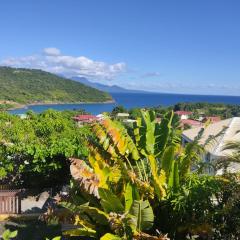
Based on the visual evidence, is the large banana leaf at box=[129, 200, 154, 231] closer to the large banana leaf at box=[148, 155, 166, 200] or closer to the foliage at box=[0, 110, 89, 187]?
the large banana leaf at box=[148, 155, 166, 200]

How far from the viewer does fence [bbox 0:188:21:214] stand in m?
15.1

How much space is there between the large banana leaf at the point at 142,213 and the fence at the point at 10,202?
703 centimetres

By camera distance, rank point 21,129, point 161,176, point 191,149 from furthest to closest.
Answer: point 21,129 → point 191,149 → point 161,176

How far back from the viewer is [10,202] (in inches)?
597

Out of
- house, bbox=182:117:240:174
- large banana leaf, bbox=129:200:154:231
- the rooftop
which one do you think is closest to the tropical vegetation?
large banana leaf, bbox=129:200:154:231

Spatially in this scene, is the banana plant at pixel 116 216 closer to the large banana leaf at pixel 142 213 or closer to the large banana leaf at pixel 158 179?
the large banana leaf at pixel 142 213

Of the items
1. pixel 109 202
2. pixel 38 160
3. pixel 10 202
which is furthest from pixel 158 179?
pixel 38 160

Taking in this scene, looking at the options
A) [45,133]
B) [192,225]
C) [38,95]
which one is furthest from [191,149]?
[38,95]

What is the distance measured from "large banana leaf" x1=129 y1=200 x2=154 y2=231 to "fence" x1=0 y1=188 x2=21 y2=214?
7.03 meters

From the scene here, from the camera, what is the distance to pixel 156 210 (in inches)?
417

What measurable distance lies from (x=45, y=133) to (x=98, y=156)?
1176cm

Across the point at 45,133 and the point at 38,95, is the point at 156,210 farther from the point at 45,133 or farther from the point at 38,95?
the point at 38,95

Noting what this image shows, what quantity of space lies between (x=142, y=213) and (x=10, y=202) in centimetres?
746

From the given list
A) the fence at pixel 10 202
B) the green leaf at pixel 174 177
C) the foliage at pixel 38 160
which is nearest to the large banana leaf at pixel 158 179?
the green leaf at pixel 174 177
